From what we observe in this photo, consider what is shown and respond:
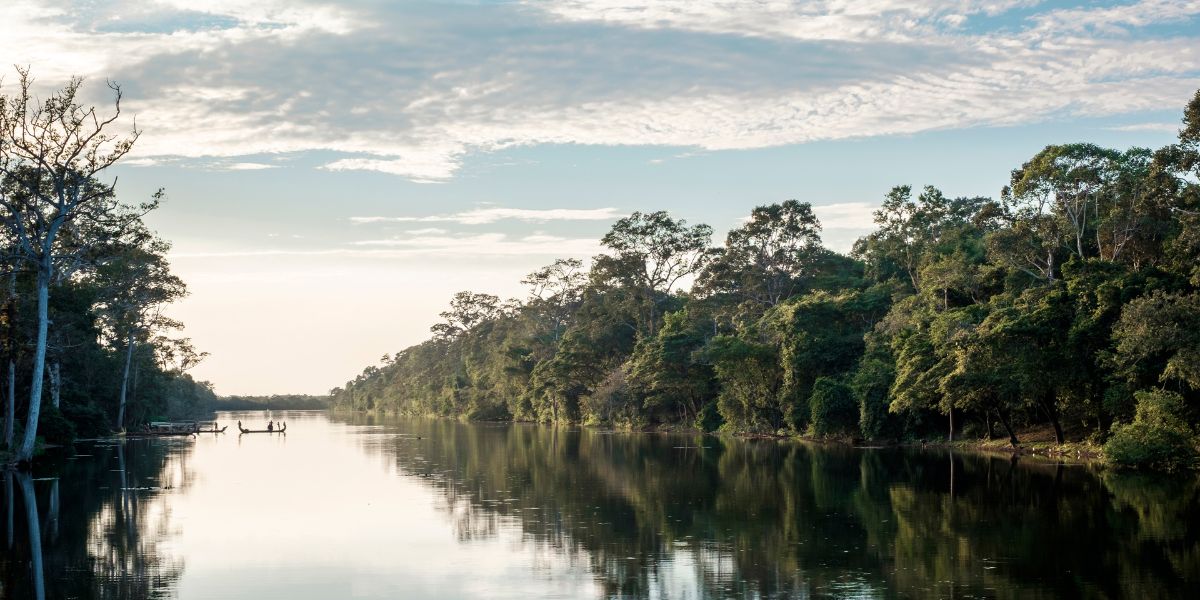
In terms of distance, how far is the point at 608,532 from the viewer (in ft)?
74.2

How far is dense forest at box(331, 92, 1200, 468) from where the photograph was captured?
3750cm

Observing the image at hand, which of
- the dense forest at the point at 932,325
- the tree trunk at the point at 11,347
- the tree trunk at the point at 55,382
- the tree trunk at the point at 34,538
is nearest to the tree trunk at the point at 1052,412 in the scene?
the dense forest at the point at 932,325

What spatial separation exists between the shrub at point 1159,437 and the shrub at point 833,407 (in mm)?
18738

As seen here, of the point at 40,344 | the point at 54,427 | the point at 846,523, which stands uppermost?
the point at 40,344

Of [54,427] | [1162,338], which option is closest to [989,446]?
[1162,338]

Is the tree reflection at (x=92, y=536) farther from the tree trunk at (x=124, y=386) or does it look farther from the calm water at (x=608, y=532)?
the tree trunk at (x=124, y=386)

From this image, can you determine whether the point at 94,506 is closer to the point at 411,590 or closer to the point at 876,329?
the point at 411,590

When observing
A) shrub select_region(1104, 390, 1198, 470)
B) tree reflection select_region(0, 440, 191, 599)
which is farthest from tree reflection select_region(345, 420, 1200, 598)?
tree reflection select_region(0, 440, 191, 599)

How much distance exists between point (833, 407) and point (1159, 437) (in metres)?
20.9

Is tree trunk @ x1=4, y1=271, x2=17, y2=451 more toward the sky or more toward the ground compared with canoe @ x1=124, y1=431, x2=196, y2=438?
more toward the sky

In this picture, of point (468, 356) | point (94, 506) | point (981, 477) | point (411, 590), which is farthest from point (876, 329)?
point (468, 356)

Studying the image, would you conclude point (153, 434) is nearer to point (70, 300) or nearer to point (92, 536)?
point (70, 300)

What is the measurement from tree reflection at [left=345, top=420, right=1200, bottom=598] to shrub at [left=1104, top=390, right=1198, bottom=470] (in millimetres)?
1605

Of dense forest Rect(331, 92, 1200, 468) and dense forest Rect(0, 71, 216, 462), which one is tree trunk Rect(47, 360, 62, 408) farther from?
dense forest Rect(331, 92, 1200, 468)
